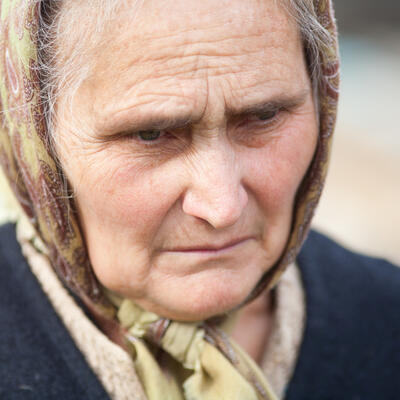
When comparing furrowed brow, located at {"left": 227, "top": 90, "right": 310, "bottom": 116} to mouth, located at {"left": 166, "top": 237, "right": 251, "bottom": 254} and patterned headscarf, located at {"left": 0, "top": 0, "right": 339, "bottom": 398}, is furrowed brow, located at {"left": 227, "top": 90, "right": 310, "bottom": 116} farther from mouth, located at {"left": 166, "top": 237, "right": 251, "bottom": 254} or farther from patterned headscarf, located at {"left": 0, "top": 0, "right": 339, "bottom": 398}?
mouth, located at {"left": 166, "top": 237, "right": 251, "bottom": 254}

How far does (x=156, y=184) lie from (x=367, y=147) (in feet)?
25.1

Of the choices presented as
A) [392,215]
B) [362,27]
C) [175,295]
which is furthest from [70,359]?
[362,27]

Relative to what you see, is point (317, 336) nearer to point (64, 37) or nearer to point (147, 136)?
point (147, 136)

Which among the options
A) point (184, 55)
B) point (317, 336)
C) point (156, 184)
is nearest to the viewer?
point (184, 55)

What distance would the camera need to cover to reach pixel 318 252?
257cm

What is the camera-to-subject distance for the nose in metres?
1.60

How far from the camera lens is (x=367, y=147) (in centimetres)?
879

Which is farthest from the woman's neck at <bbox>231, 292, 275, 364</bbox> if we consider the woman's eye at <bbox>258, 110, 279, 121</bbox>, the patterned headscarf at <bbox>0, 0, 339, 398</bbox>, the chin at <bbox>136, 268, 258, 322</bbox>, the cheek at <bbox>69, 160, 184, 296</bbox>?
the woman's eye at <bbox>258, 110, 279, 121</bbox>

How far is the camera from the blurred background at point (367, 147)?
6.29m

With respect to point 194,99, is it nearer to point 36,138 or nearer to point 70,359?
point 36,138

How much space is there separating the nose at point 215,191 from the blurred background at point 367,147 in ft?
14.5

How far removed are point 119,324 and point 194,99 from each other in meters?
0.81

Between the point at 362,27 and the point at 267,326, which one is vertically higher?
the point at 267,326

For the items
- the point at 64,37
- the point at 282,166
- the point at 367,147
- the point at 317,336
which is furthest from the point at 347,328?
the point at 367,147
